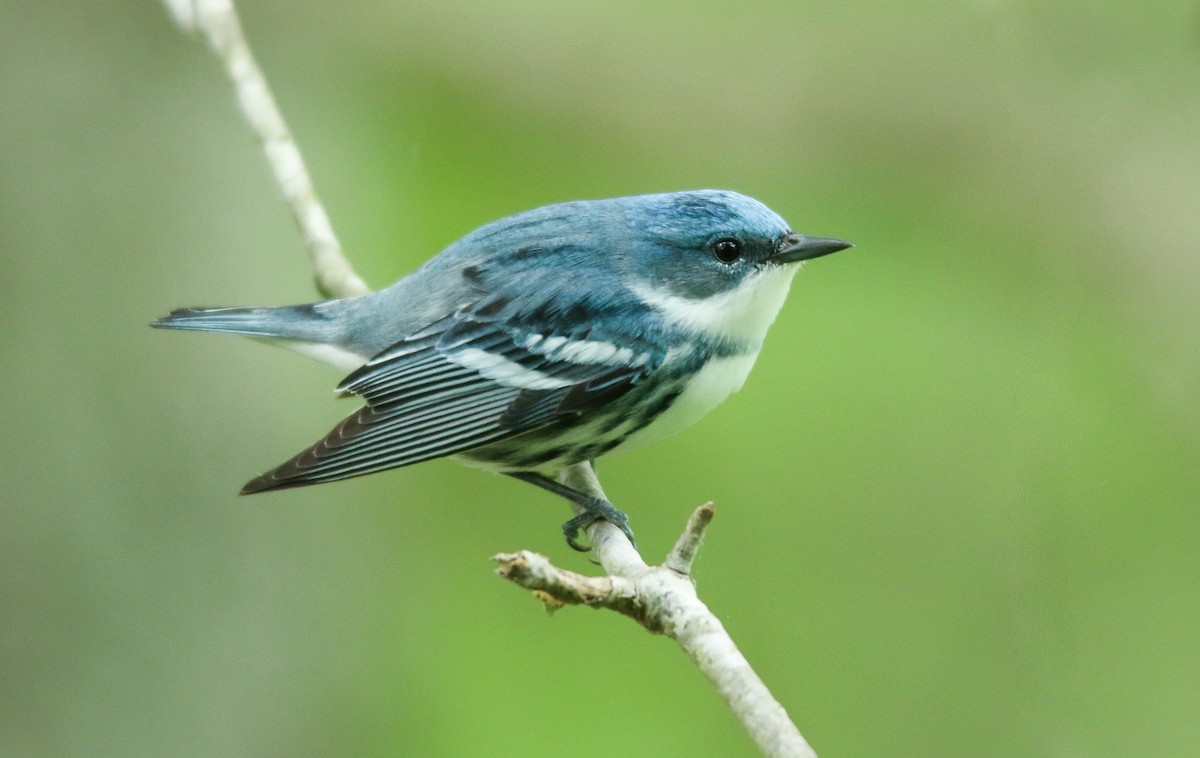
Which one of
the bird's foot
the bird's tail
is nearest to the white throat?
the bird's foot

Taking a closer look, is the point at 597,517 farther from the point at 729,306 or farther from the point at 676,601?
the point at 676,601

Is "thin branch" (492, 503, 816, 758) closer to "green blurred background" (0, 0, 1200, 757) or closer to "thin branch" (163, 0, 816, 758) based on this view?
"thin branch" (163, 0, 816, 758)

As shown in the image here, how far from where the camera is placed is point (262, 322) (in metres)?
3.71

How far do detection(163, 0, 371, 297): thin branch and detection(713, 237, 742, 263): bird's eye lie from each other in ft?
4.08

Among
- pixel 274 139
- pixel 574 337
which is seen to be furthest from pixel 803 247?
pixel 274 139

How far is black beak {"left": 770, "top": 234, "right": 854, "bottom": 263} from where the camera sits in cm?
324

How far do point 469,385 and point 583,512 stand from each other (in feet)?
1.62

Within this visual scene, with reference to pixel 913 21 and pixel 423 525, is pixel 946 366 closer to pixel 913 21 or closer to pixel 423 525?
pixel 913 21

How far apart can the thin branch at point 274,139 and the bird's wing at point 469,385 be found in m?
0.56

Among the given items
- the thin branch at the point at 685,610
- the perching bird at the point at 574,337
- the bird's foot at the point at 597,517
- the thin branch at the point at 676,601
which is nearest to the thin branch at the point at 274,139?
the perching bird at the point at 574,337

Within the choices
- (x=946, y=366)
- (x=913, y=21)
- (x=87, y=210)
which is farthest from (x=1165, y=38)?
(x=87, y=210)

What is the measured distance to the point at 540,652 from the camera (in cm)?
452

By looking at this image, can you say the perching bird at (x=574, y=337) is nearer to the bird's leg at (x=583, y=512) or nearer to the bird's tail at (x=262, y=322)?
the bird's leg at (x=583, y=512)

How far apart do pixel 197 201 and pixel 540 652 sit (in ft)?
7.92
